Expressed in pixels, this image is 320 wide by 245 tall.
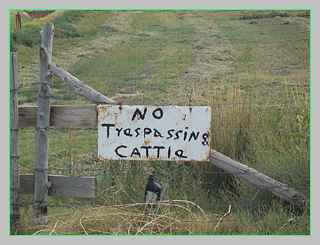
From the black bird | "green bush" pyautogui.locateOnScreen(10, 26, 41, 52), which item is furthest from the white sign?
"green bush" pyautogui.locateOnScreen(10, 26, 41, 52)

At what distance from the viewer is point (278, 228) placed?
4.74m

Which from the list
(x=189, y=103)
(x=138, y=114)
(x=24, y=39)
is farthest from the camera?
(x=24, y=39)

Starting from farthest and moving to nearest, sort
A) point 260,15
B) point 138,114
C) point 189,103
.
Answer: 1. point 260,15
2. point 189,103
3. point 138,114

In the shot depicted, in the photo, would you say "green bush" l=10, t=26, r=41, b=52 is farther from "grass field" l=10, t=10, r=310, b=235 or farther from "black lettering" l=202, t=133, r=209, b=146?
"black lettering" l=202, t=133, r=209, b=146

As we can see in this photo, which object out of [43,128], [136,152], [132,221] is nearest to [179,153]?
[136,152]

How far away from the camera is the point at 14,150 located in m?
5.01

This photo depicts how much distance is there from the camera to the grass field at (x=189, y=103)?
4977 mm

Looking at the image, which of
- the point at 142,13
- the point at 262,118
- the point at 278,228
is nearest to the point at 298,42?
the point at 142,13

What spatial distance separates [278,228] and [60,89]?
7.85 m

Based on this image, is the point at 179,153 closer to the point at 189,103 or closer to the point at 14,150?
the point at 189,103

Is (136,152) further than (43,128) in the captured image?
No

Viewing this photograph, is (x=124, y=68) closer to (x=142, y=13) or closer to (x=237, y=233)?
(x=142, y=13)

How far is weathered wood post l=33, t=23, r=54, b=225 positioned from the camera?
16.0ft

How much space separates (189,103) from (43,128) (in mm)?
1496
